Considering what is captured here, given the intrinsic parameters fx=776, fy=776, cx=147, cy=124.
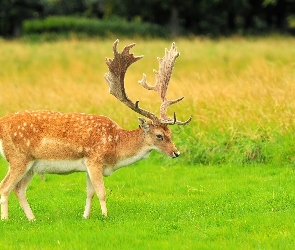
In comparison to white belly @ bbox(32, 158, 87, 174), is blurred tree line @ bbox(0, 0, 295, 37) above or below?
below

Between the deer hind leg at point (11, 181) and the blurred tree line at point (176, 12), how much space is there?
3489cm

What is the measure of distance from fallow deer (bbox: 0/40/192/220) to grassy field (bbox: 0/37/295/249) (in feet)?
1.39

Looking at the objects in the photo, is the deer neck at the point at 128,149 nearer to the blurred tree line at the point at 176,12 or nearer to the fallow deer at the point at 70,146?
the fallow deer at the point at 70,146

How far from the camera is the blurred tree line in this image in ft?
145

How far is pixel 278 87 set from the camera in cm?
1454

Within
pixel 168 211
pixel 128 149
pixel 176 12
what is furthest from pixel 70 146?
pixel 176 12

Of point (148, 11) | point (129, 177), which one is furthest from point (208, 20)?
point (129, 177)

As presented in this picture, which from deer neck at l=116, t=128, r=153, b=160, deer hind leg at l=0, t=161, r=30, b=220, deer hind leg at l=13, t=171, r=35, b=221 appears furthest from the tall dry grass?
deer hind leg at l=0, t=161, r=30, b=220

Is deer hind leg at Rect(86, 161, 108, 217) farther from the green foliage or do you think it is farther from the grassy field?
the green foliage

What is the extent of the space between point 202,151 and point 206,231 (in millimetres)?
4568

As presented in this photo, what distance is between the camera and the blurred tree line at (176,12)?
44250mm

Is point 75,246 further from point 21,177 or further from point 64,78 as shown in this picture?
point 64,78

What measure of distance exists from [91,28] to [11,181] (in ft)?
121

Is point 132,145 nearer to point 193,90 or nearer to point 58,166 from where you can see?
point 58,166
